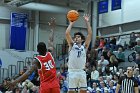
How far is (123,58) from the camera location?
2162 centimetres

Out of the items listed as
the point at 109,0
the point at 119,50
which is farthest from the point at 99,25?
the point at 119,50

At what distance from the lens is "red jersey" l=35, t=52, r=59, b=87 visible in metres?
8.37

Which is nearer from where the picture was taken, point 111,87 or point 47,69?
point 47,69

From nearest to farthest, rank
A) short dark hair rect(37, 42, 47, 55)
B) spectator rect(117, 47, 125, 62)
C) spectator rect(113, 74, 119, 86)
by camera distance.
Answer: short dark hair rect(37, 42, 47, 55) → spectator rect(113, 74, 119, 86) → spectator rect(117, 47, 125, 62)

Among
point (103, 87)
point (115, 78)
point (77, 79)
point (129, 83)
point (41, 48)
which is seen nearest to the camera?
point (41, 48)

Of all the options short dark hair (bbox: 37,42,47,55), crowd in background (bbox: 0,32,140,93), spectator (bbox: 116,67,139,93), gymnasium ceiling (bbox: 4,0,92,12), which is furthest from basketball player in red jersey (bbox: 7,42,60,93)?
gymnasium ceiling (bbox: 4,0,92,12)

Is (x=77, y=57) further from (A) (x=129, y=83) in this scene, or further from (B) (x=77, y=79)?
(A) (x=129, y=83)

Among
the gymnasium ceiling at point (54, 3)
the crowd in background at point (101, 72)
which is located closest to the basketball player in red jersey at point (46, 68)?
the crowd in background at point (101, 72)

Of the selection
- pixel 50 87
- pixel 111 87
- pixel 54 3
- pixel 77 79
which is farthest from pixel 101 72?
pixel 50 87

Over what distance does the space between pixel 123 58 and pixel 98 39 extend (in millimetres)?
5150

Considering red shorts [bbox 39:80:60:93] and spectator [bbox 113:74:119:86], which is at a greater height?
red shorts [bbox 39:80:60:93]

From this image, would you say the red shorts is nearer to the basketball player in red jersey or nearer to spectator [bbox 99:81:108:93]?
the basketball player in red jersey

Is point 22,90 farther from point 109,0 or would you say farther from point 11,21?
point 109,0

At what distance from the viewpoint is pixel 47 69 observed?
8.44 m
